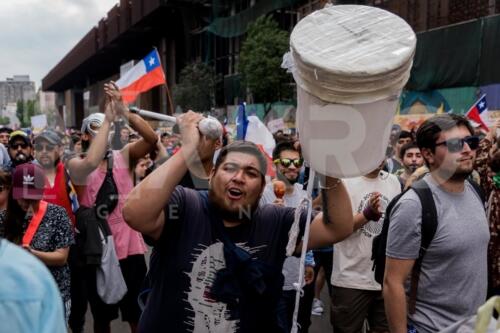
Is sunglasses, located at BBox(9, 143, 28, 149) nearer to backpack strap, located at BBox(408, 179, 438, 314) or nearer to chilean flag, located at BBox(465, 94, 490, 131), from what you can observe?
backpack strap, located at BBox(408, 179, 438, 314)

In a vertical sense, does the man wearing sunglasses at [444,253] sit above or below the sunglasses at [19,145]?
below

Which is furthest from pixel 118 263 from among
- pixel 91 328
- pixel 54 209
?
pixel 91 328

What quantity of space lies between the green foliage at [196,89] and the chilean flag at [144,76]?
62.6 ft

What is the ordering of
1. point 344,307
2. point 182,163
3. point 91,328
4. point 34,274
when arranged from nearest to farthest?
point 34,274
point 182,163
point 344,307
point 91,328

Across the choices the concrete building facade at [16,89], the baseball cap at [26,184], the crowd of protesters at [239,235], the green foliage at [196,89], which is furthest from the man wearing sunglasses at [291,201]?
the concrete building facade at [16,89]

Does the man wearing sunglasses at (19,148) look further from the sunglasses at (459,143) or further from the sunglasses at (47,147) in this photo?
the sunglasses at (459,143)

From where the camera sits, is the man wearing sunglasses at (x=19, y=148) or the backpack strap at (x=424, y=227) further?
the man wearing sunglasses at (x=19, y=148)

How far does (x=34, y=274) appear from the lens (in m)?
1.06

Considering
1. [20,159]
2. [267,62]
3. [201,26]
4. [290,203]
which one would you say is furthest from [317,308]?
[201,26]

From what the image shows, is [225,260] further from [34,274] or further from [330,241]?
[34,274]

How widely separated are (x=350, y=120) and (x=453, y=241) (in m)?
1.02

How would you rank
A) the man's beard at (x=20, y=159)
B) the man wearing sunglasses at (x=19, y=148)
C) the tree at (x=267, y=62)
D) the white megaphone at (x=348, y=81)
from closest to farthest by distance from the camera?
the white megaphone at (x=348, y=81) < the man's beard at (x=20, y=159) < the man wearing sunglasses at (x=19, y=148) < the tree at (x=267, y=62)

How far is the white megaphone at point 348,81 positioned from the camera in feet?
5.44

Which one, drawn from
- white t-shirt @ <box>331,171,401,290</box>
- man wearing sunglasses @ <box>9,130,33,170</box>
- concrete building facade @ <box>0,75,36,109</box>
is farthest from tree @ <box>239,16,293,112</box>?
concrete building facade @ <box>0,75,36,109</box>
